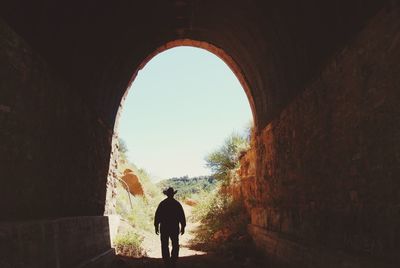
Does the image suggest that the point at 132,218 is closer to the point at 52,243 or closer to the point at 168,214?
the point at 168,214

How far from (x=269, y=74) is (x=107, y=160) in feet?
13.5

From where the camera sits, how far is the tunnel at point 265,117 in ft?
11.9

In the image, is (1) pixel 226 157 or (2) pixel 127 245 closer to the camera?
(2) pixel 127 245

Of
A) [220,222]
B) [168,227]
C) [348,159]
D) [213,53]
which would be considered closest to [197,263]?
[168,227]

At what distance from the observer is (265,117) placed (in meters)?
9.08

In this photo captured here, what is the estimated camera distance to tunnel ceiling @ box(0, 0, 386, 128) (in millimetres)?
4371

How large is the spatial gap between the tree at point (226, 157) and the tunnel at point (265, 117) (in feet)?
28.1

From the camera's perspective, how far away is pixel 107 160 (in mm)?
8758

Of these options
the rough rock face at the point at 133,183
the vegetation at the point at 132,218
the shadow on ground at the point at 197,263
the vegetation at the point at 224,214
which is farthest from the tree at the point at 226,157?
the shadow on ground at the point at 197,263

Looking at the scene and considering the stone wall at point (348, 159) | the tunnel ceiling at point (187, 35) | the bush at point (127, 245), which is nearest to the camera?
the stone wall at point (348, 159)

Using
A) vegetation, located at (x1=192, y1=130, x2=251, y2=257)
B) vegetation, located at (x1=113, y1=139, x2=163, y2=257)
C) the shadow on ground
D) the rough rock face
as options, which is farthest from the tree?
the shadow on ground

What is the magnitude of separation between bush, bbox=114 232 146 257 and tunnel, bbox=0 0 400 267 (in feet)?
5.59

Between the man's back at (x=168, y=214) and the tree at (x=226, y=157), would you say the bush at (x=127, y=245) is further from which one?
the tree at (x=226, y=157)

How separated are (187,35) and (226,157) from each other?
9400 mm
